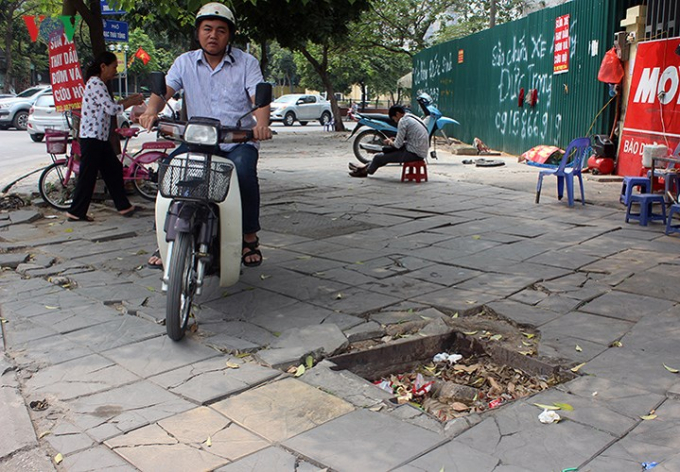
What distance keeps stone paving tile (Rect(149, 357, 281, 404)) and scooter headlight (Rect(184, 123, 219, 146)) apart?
1.19 m

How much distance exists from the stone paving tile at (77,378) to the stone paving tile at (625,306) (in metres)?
2.73

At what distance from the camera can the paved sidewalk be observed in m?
2.69

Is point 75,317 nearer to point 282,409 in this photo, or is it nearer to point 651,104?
point 282,409

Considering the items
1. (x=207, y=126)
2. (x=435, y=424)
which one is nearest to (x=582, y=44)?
(x=207, y=126)

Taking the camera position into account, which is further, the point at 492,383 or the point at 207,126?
the point at 207,126

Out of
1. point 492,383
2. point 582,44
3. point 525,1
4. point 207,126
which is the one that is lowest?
point 492,383

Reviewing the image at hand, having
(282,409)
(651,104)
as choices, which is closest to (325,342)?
(282,409)

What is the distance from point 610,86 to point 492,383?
8.40 meters

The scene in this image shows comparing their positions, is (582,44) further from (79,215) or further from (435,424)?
(435,424)

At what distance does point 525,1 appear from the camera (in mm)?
30484

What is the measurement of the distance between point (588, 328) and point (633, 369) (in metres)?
0.59

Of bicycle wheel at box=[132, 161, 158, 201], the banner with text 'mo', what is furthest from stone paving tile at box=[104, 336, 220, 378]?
the banner with text 'mo'

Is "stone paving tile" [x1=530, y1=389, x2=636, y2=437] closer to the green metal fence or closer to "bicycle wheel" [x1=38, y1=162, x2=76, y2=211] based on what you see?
"bicycle wheel" [x1=38, y1=162, x2=76, y2=211]

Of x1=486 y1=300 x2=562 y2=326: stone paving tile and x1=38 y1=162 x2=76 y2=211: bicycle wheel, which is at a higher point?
x1=38 y1=162 x2=76 y2=211: bicycle wheel
